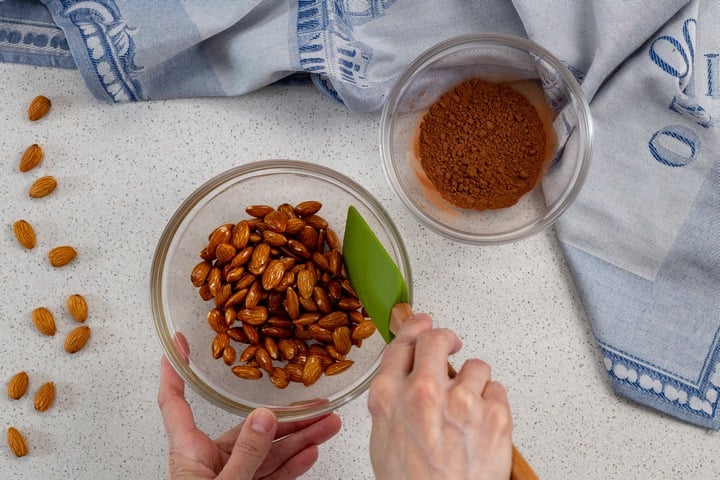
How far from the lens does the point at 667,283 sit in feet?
3.26

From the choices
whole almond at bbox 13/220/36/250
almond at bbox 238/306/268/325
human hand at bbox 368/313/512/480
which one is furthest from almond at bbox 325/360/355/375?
whole almond at bbox 13/220/36/250

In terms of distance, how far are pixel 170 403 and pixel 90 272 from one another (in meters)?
0.25

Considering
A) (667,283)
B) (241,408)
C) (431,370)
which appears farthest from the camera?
(667,283)

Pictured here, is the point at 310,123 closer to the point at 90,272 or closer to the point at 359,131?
the point at 359,131

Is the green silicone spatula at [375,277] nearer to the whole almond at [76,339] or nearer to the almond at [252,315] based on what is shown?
the almond at [252,315]

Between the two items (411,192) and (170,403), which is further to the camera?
(411,192)

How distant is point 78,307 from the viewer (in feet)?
3.23

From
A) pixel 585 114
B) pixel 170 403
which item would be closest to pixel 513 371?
pixel 585 114

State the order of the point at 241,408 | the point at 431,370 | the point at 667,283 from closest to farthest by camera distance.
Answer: the point at 431,370 → the point at 241,408 → the point at 667,283

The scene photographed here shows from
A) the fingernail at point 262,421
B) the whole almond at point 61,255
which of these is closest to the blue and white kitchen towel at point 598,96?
the whole almond at point 61,255

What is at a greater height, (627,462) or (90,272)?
(90,272)

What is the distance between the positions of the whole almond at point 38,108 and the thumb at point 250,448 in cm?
55

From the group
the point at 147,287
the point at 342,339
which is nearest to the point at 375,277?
the point at 342,339

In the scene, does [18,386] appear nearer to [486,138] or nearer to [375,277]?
[375,277]
